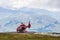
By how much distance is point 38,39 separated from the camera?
65.4m

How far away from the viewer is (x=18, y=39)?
211ft

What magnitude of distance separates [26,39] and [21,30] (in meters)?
24.9

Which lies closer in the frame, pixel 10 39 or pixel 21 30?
pixel 10 39

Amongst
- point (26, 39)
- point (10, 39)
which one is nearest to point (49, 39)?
point (26, 39)

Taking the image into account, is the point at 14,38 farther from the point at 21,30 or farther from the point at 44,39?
the point at 21,30

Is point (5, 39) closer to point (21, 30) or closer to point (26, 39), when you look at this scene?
point (26, 39)

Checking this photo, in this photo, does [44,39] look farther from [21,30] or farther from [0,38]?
[21,30]

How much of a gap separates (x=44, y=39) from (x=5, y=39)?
12149 millimetres

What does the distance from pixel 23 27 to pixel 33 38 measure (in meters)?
20.6

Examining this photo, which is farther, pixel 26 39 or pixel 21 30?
pixel 21 30

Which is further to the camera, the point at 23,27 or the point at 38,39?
the point at 23,27

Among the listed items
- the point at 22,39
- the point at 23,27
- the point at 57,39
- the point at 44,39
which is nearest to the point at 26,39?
the point at 22,39

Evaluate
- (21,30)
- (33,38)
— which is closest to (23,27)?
(21,30)

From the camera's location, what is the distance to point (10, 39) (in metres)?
64.0
